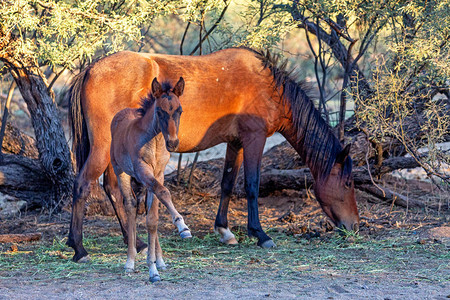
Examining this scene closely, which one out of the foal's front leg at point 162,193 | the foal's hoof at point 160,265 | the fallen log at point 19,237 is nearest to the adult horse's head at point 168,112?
the foal's front leg at point 162,193

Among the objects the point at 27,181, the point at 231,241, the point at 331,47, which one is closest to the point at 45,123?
the point at 27,181

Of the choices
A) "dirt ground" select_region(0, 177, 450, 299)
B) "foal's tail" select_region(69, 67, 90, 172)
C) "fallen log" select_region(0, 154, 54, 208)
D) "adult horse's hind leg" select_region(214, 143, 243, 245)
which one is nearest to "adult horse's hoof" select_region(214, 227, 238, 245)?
"dirt ground" select_region(0, 177, 450, 299)

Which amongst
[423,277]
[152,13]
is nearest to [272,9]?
[152,13]

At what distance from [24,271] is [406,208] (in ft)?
17.8

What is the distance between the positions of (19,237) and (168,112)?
3300mm

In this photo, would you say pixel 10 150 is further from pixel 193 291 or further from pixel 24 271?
pixel 193 291

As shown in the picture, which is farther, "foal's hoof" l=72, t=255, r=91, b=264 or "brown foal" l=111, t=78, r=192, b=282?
"foal's hoof" l=72, t=255, r=91, b=264

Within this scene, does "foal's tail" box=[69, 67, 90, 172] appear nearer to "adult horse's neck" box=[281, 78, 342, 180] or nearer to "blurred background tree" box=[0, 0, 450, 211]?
"blurred background tree" box=[0, 0, 450, 211]

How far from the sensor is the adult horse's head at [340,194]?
6871 millimetres

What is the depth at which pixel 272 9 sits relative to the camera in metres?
9.02

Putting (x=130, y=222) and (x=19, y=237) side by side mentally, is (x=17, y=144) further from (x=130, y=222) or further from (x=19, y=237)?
(x=130, y=222)

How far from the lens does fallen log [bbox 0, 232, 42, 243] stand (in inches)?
263

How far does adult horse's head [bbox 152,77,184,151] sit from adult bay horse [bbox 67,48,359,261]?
1.69 m

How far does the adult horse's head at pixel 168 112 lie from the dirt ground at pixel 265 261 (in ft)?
3.86
